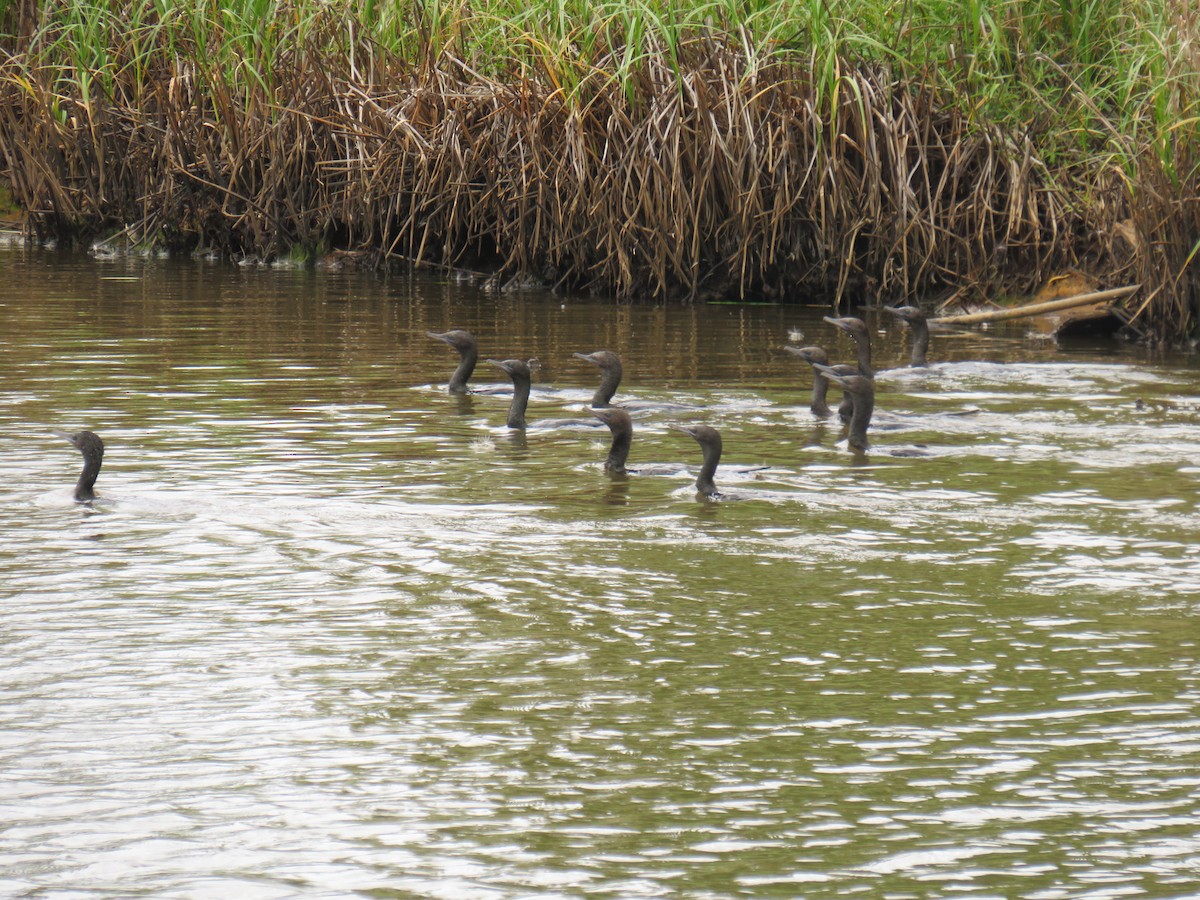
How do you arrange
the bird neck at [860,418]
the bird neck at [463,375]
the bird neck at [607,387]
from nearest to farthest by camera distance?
1. the bird neck at [860,418]
2. the bird neck at [607,387]
3. the bird neck at [463,375]

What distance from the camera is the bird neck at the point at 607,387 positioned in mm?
11250

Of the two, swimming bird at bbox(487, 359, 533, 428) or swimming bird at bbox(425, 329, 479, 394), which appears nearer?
swimming bird at bbox(487, 359, 533, 428)

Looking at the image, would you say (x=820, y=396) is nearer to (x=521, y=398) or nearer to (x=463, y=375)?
(x=521, y=398)

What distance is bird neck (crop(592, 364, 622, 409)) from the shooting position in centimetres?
1125

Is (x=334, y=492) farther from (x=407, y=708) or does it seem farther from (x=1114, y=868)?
(x=1114, y=868)

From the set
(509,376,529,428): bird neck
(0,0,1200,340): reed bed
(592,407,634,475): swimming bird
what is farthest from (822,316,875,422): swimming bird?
(592,407,634,475): swimming bird

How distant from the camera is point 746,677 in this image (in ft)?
19.4

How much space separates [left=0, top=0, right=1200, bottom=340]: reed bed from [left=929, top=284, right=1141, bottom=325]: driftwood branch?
19 centimetres

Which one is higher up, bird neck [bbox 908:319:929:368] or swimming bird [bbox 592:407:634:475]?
bird neck [bbox 908:319:929:368]

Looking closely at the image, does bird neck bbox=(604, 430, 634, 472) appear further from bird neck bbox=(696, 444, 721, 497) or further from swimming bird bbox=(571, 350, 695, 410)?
swimming bird bbox=(571, 350, 695, 410)

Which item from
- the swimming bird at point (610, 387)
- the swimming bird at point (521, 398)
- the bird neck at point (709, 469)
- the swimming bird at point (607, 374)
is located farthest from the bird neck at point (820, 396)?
the bird neck at point (709, 469)

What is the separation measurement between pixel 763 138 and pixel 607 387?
5.17 meters

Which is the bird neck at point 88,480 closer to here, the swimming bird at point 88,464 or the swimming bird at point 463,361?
the swimming bird at point 88,464

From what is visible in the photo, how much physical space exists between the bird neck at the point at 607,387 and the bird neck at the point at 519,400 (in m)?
0.57
